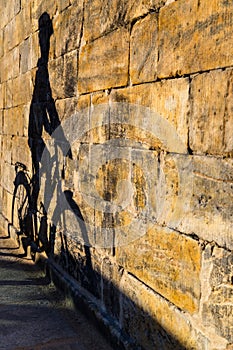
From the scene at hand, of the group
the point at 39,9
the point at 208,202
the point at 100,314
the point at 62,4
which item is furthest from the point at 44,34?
the point at 208,202

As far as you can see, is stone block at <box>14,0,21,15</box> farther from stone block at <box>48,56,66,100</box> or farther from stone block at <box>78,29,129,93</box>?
stone block at <box>78,29,129,93</box>

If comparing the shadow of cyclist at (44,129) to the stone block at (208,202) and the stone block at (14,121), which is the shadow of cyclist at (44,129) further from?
the stone block at (208,202)

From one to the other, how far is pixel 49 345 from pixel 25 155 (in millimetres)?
3040

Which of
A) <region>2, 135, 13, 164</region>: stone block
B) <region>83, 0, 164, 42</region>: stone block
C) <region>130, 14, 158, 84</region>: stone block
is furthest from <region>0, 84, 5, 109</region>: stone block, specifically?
<region>130, 14, 158, 84</region>: stone block

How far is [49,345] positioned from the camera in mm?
3436

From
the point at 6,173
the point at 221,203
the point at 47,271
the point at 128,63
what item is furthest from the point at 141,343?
the point at 6,173

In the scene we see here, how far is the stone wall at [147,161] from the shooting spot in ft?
7.79

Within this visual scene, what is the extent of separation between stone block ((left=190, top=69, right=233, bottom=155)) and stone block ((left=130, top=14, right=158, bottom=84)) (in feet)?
1.50

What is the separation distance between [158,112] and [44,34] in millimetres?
2659

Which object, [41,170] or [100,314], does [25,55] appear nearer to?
[41,170]

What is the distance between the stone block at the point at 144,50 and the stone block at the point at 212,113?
46 cm

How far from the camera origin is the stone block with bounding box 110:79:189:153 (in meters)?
2.64

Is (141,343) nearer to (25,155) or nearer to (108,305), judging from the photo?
(108,305)

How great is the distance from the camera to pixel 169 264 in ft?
9.18
